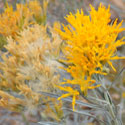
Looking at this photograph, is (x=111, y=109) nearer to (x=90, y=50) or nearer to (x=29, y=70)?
(x=90, y=50)

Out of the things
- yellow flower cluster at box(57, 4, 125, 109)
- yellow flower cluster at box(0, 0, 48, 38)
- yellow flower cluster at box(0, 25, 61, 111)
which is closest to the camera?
yellow flower cluster at box(57, 4, 125, 109)

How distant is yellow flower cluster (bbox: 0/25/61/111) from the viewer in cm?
77

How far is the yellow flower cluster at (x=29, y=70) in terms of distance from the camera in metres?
0.77

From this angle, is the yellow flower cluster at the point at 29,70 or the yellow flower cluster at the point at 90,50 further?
the yellow flower cluster at the point at 29,70

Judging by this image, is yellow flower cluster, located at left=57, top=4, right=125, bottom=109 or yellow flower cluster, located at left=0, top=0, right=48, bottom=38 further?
yellow flower cluster, located at left=0, top=0, right=48, bottom=38

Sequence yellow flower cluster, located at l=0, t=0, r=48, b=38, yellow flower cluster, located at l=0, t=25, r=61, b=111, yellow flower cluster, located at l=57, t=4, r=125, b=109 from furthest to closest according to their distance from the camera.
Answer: yellow flower cluster, located at l=0, t=0, r=48, b=38 → yellow flower cluster, located at l=0, t=25, r=61, b=111 → yellow flower cluster, located at l=57, t=4, r=125, b=109

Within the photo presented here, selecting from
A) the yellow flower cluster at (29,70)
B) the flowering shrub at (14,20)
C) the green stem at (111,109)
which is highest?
the flowering shrub at (14,20)

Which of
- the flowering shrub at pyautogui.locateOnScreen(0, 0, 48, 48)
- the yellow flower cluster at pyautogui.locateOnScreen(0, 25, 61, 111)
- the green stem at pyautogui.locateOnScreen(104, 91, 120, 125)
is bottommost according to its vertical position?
the green stem at pyautogui.locateOnScreen(104, 91, 120, 125)

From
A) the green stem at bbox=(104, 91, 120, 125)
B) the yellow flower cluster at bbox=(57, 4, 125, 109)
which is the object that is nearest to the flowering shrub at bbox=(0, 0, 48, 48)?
Answer: the yellow flower cluster at bbox=(57, 4, 125, 109)

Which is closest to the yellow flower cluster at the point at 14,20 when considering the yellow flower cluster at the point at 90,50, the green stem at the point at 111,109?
the yellow flower cluster at the point at 90,50

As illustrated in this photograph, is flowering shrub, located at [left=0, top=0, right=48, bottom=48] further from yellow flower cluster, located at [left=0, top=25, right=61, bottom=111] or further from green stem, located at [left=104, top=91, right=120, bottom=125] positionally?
green stem, located at [left=104, top=91, right=120, bottom=125]

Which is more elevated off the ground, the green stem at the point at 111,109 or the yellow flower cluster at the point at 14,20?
the yellow flower cluster at the point at 14,20

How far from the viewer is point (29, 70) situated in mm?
782

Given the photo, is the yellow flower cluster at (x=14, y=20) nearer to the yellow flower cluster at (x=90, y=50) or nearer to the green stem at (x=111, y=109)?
the yellow flower cluster at (x=90, y=50)
